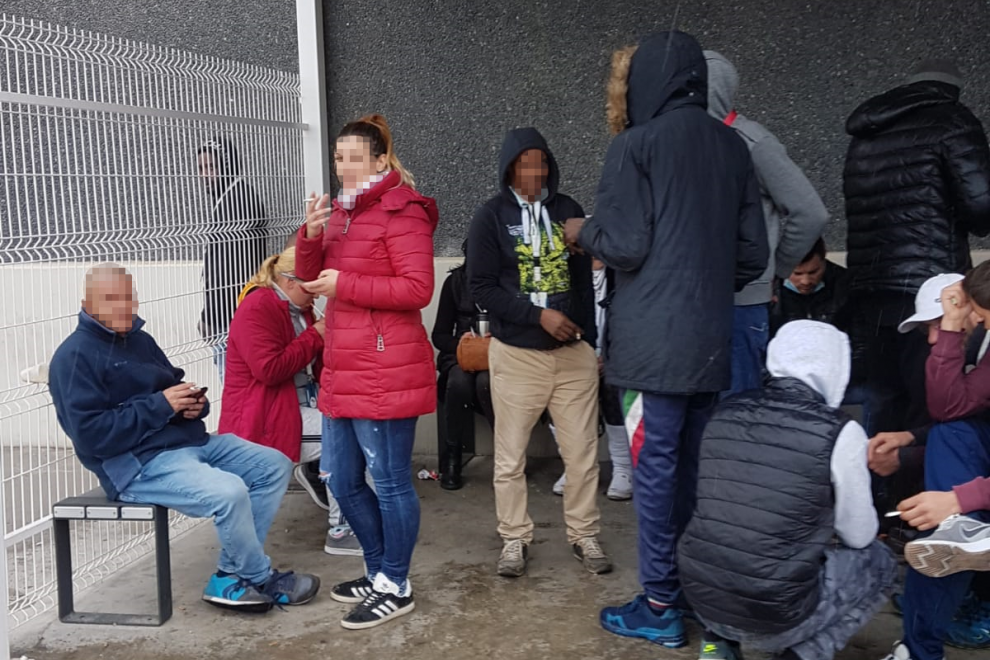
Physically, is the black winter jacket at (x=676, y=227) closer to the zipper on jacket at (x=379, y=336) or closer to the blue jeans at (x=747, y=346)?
the blue jeans at (x=747, y=346)

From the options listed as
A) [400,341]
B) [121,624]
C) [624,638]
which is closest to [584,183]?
[400,341]

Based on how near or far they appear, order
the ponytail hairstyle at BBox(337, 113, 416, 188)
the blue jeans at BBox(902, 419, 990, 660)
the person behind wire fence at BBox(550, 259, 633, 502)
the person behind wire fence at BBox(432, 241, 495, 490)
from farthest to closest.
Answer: the person behind wire fence at BBox(432, 241, 495, 490)
the person behind wire fence at BBox(550, 259, 633, 502)
the ponytail hairstyle at BBox(337, 113, 416, 188)
the blue jeans at BBox(902, 419, 990, 660)

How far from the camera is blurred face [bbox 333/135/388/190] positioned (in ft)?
12.1

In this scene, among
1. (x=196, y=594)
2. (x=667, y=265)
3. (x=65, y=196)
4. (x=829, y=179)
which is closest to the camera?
(x=667, y=265)

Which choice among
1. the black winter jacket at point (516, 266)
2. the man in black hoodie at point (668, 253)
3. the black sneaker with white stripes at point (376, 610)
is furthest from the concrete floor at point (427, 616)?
the black winter jacket at point (516, 266)

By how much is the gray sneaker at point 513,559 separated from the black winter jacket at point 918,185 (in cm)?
177

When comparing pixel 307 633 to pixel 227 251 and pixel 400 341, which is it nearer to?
pixel 400 341

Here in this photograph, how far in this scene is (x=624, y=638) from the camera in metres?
3.67

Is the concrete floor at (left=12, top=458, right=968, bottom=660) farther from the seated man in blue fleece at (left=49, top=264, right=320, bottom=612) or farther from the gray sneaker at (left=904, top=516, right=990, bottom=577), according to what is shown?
the gray sneaker at (left=904, top=516, right=990, bottom=577)

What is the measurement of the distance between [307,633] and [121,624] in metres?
0.70

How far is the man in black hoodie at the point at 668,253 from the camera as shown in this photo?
3.35 m

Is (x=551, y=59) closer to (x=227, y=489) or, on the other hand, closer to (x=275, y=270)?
(x=275, y=270)

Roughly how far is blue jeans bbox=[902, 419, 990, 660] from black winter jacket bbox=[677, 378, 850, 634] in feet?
1.32

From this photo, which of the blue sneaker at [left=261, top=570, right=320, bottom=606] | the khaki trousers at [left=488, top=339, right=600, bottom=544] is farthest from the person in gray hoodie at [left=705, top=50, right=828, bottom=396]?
the blue sneaker at [left=261, top=570, right=320, bottom=606]
